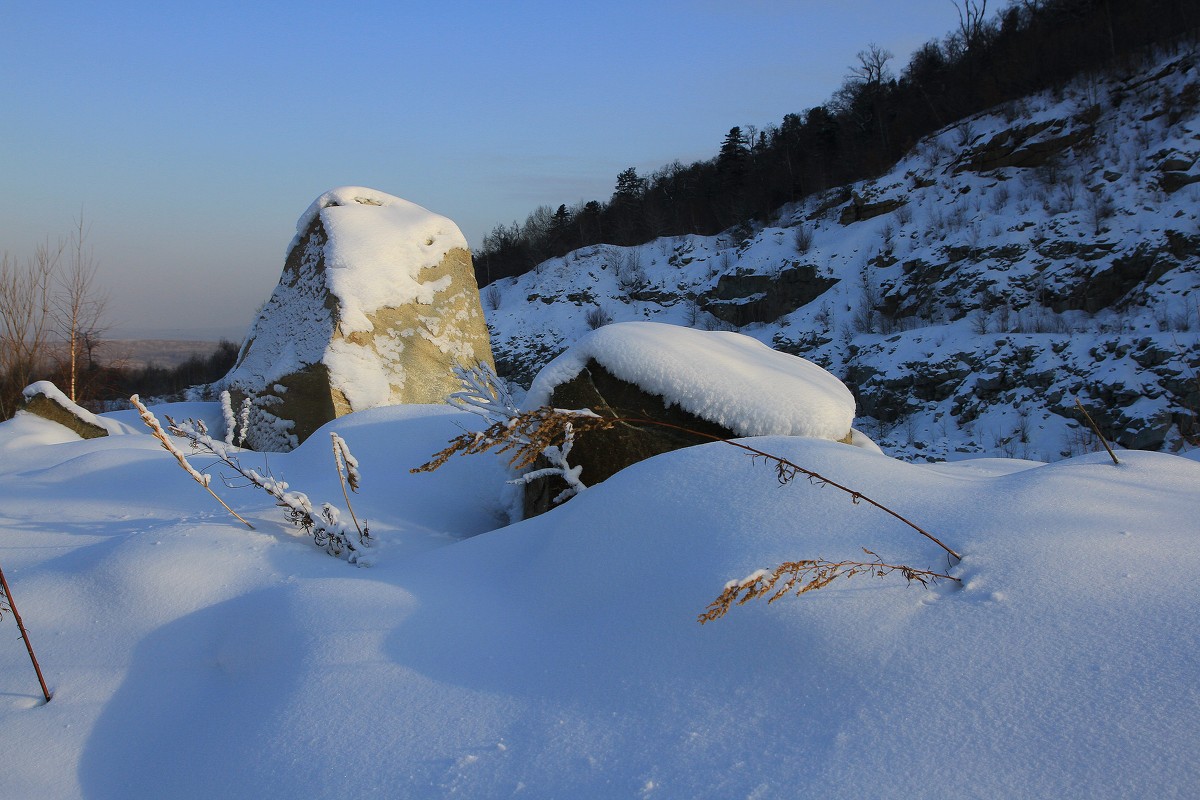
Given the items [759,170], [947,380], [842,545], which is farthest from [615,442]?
[759,170]

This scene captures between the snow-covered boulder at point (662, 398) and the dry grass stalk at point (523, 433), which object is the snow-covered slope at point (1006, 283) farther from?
the dry grass stalk at point (523, 433)

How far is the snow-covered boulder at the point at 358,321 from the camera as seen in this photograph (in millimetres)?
5754

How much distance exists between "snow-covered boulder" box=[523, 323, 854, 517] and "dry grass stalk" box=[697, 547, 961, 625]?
5.42 ft

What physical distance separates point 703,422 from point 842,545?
5.40ft

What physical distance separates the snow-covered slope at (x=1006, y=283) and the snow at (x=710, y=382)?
946 cm

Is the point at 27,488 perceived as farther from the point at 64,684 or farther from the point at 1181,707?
the point at 1181,707

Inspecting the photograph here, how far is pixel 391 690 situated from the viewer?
65.9 inches

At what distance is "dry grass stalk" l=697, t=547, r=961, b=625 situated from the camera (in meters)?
1.52

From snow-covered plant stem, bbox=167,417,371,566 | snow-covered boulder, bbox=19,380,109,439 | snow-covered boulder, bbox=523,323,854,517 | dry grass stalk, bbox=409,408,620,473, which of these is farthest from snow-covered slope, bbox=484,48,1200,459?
snow-covered boulder, bbox=19,380,109,439

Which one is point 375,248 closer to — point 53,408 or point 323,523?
point 53,408

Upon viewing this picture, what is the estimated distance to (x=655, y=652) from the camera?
1671 millimetres

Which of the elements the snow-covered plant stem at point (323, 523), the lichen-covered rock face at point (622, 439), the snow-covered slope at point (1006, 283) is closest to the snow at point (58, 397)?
the snow-covered plant stem at point (323, 523)

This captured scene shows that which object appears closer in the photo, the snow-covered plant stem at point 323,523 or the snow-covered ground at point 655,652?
the snow-covered ground at point 655,652

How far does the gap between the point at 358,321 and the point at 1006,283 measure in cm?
1557
